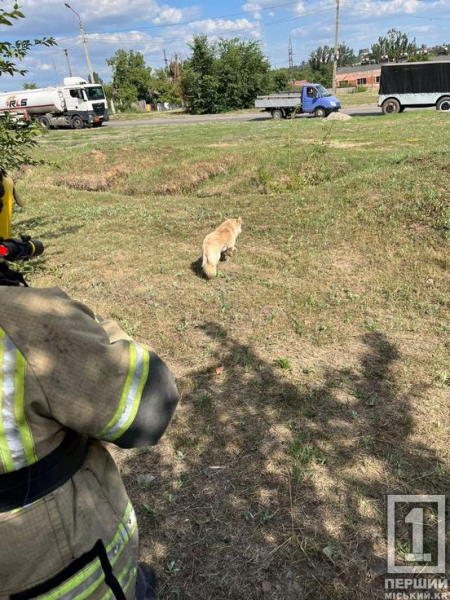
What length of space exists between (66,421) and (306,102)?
27619mm

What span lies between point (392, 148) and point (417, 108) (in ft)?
47.9

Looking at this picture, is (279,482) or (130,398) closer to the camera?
(130,398)

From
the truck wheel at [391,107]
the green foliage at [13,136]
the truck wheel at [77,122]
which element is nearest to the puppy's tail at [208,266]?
the green foliage at [13,136]

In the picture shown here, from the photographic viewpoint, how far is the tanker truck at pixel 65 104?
28.7 m

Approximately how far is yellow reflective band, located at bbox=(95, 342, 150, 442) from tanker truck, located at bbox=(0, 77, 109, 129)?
3213 cm

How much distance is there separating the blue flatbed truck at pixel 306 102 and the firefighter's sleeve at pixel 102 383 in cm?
2539

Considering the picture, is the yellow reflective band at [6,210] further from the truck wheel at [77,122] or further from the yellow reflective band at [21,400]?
the truck wheel at [77,122]

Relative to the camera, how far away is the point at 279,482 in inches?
106

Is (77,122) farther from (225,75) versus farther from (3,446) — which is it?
(3,446)

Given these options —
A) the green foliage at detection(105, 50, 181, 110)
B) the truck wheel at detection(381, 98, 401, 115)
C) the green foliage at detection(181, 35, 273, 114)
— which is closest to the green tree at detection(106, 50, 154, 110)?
the green foliage at detection(105, 50, 181, 110)

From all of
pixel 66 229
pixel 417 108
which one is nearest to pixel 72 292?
pixel 66 229

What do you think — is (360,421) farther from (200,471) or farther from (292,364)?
(200,471)

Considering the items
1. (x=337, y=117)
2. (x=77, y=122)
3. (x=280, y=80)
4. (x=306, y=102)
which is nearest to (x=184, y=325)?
(x=337, y=117)

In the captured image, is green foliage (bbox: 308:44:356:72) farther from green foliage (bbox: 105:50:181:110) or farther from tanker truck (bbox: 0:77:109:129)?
→ tanker truck (bbox: 0:77:109:129)
